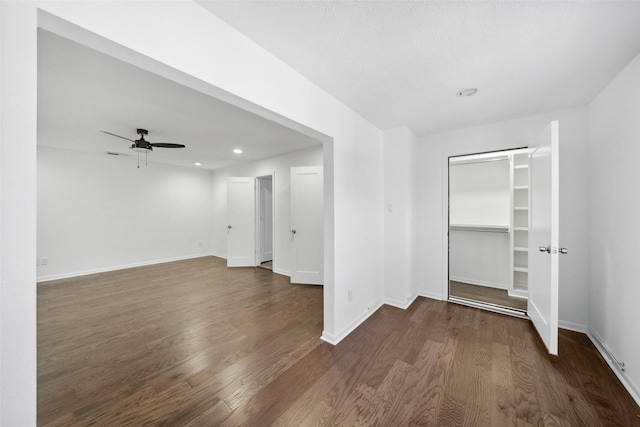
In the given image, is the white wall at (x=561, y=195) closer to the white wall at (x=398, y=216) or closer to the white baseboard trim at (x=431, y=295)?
the white baseboard trim at (x=431, y=295)

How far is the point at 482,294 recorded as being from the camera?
3.54m

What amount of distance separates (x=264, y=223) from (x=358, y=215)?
3.87 m

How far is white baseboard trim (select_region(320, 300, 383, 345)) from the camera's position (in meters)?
2.32

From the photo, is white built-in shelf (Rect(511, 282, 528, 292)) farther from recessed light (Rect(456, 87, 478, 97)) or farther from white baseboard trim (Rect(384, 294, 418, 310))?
recessed light (Rect(456, 87, 478, 97))

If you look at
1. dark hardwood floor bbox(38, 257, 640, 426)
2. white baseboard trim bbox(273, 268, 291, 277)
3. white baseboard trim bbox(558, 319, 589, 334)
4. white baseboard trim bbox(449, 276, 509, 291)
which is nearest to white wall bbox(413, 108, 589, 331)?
white baseboard trim bbox(558, 319, 589, 334)

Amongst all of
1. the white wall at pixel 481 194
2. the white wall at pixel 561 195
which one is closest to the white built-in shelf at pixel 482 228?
the white wall at pixel 481 194

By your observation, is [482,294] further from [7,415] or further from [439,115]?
[7,415]

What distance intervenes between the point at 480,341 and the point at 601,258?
1.38 m

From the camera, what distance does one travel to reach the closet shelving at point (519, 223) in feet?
11.3

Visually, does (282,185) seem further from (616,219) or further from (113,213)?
(616,219)

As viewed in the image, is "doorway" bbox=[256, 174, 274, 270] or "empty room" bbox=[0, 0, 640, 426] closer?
"empty room" bbox=[0, 0, 640, 426]

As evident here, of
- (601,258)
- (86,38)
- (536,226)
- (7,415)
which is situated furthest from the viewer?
(536,226)

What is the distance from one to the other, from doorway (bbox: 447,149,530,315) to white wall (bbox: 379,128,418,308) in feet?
2.32

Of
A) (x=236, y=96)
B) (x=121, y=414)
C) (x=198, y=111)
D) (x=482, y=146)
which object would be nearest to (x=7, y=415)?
(x=121, y=414)
